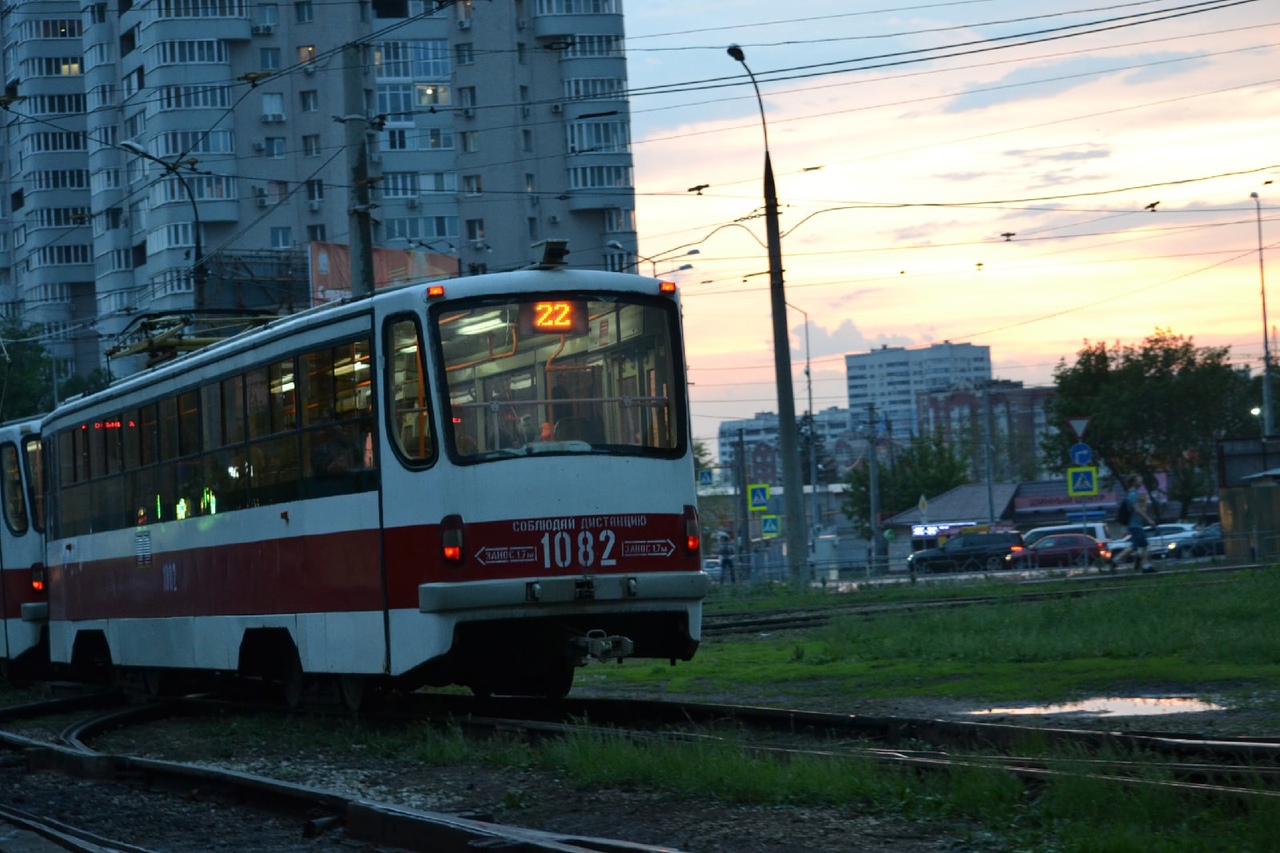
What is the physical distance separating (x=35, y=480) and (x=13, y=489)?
2.56ft

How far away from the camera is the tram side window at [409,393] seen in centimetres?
1230

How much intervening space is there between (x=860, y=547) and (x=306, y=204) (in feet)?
115

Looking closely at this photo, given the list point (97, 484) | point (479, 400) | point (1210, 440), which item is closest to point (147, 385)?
point (97, 484)

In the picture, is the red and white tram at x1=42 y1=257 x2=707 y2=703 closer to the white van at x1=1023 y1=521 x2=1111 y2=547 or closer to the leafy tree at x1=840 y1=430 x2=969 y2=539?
the white van at x1=1023 y1=521 x2=1111 y2=547

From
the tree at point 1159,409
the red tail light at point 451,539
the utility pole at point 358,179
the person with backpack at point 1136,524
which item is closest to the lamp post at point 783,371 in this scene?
the person with backpack at point 1136,524

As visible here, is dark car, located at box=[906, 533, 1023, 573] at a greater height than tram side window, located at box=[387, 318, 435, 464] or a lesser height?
lesser

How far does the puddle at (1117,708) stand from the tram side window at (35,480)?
1299 centimetres

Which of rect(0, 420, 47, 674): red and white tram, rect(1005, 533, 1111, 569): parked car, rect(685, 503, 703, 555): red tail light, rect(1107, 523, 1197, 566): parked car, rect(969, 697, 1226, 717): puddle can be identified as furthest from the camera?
rect(1005, 533, 1111, 569): parked car

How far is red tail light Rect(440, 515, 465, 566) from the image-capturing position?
39.5 ft

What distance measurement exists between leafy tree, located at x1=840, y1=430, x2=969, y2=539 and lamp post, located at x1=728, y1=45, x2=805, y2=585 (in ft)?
231

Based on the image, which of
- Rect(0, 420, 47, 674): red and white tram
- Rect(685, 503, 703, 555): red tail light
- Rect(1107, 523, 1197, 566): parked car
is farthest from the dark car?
Rect(685, 503, 703, 555): red tail light

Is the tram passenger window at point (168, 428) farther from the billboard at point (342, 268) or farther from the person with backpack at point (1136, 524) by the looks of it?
the billboard at point (342, 268)

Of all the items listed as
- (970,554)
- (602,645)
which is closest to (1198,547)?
(970,554)

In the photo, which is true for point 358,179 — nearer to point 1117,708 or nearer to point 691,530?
point 691,530
